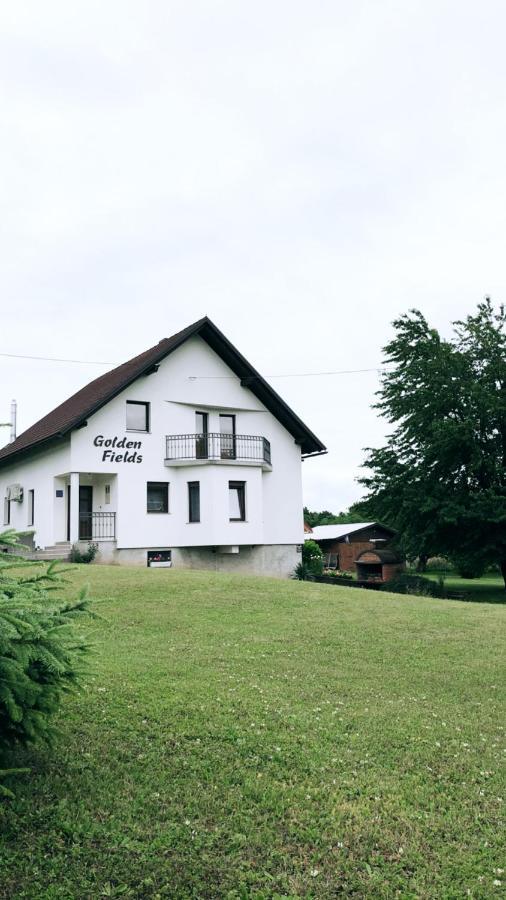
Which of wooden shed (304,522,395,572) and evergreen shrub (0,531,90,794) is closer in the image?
evergreen shrub (0,531,90,794)

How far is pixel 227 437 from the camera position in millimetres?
29672

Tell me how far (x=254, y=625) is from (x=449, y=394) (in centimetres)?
2123

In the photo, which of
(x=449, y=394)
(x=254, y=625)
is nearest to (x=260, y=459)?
(x=449, y=394)

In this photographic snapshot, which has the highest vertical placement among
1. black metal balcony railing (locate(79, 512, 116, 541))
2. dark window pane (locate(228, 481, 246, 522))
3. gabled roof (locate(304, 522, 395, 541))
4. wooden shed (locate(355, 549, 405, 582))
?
dark window pane (locate(228, 481, 246, 522))

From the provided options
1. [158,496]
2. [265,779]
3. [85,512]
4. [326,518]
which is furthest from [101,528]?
[326,518]

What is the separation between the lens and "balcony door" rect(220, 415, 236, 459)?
29.5 metres

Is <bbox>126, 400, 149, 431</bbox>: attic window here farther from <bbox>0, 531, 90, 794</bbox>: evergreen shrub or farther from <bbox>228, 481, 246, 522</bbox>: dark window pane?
<bbox>0, 531, 90, 794</bbox>: evergreen shrub

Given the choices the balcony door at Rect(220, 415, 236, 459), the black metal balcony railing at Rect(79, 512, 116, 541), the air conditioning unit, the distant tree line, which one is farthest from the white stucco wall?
the distant tree line

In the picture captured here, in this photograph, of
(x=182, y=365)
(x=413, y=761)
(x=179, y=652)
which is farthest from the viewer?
(x=182, y=365)

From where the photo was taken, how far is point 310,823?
5164mm

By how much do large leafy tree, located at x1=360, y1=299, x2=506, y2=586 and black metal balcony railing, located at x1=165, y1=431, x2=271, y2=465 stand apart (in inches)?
258

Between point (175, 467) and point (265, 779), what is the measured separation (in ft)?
76.7

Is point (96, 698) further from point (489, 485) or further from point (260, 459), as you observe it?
point (489, 485)

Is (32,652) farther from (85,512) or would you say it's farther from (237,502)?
(237,502)
